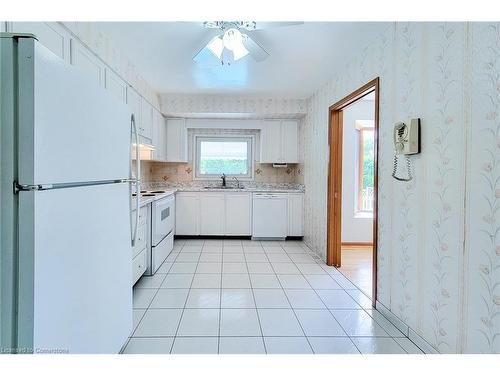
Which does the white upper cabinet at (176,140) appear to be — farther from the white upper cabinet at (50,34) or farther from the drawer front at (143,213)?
the white upper cabinet at (50,34)

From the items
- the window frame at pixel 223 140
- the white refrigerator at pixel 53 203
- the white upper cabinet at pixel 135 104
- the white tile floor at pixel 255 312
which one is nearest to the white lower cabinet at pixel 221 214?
the window frame at pixel 223 140

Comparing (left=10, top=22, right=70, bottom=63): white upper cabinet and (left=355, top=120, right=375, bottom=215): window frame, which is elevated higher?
(left=10, top=22, right=70, bottom=63): white upper cabinet

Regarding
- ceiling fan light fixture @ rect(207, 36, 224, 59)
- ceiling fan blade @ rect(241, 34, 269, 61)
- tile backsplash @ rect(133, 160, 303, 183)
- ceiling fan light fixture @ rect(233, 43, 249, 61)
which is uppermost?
ceiling fan light fixture @ rect(207, 36, 224, 59)

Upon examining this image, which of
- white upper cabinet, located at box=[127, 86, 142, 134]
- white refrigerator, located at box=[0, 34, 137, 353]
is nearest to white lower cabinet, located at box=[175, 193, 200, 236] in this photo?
white upper cabinet, located at box=[127, 86, 142, 134]

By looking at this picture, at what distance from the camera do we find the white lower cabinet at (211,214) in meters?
4.90

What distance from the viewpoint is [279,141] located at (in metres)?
5.11

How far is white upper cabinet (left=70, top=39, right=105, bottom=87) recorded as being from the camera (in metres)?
2.00

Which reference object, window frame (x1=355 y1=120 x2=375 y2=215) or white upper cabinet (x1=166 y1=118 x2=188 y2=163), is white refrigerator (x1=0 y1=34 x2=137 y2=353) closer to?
white upper cabinet (x1=166 y1=118 x2=188 y2=163)

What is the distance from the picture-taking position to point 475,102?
1465mm

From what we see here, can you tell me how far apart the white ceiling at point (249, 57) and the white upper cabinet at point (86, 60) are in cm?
32

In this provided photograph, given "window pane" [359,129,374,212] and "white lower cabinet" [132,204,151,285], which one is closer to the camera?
"white lower cabinet" [132,204,151,285]

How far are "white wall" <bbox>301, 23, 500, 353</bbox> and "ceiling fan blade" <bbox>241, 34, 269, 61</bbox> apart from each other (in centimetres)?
97
